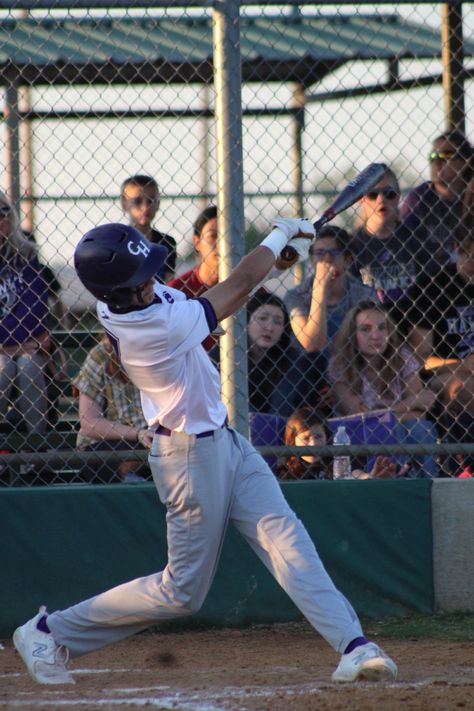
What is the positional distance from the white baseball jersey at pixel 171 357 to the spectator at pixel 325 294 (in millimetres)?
1871

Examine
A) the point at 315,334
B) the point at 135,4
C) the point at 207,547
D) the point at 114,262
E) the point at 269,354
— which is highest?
the point at 135,4

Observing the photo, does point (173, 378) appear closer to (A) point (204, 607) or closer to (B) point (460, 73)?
(A) point (204, 607)

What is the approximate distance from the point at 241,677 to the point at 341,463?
1.52 metres

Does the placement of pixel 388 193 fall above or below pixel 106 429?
above

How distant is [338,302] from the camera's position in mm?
5961

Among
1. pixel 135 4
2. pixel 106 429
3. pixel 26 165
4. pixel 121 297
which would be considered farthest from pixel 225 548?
pixel 26 165

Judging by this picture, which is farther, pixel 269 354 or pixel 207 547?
pixel 269 354

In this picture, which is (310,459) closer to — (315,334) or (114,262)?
(315,334)

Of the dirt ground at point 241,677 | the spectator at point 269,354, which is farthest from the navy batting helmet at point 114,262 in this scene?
the spectator at point 269,354

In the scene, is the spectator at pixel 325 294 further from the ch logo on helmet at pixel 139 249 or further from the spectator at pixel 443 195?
the ch logo on helmet at pixel 139 249

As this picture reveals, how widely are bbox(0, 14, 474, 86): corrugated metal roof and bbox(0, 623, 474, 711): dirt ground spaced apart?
3.92 metres

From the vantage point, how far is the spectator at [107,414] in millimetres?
5270

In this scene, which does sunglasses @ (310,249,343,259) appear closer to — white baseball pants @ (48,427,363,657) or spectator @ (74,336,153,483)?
spectator @ (74,336,153,483)

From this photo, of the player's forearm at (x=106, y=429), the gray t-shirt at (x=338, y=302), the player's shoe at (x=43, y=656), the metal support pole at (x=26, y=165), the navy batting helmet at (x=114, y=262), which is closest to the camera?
the navy batting helmet at (x=114, y=262)
